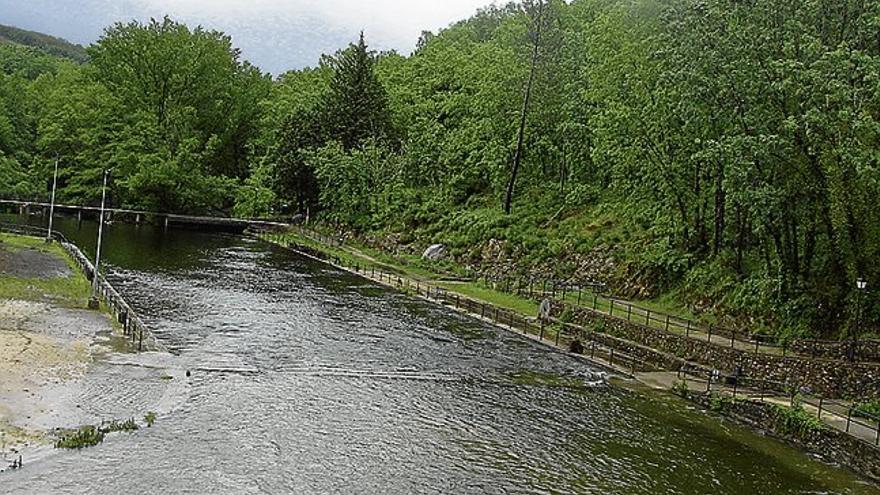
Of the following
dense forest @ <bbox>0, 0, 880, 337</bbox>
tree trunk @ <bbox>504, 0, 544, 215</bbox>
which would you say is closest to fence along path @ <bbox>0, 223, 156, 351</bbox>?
dense forest @ <bbox>0, 0, 880, 337</bbox>

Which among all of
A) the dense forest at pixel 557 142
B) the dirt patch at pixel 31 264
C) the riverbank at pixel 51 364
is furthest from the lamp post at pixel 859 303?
the dirt patch at pixel 31 264

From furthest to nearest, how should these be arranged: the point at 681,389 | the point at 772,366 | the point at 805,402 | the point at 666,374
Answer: the point at 666,374, the point at 681,389, the point at 772,366, the point at 805,402

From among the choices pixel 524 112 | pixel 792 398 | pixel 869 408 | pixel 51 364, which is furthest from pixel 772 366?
pixel 524 112

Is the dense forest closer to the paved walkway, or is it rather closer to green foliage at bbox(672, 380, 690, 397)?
the paved walkway

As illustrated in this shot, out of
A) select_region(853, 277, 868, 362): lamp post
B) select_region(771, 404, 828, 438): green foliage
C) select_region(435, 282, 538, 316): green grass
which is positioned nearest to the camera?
select_region(771, 404, 828, 438): green foliage

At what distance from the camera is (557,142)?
204ft

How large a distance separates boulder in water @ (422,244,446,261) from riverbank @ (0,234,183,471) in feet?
87.6

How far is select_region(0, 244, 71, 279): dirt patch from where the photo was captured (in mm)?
43094

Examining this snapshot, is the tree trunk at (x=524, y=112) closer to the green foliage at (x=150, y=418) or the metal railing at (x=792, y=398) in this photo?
the metal railing at (x=792, y=398)

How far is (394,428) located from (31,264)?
107 feet

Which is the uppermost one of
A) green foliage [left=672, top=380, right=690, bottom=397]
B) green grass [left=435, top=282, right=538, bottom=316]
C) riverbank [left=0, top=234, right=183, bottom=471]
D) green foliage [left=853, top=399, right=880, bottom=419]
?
green foliage [left=853, top=399, right=880, bottom=419]

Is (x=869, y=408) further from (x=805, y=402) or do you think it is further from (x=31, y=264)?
(x=31, y=264)

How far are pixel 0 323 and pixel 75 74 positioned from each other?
82354 millimetres

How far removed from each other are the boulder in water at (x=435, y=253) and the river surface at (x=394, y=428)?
20867 mm
